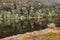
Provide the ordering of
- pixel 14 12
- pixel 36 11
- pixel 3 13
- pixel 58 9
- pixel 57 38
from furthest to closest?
1. pixel 58 9
2. pixel 36 11
3. pixel 14 12
4. pixel 3 13
5. pixel 57 38

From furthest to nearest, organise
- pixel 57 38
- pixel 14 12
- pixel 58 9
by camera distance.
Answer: pixel 58 9
pixel 14 12
pixel 57 38

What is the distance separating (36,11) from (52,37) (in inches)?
4775

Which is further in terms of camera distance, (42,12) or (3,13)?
(42,12)

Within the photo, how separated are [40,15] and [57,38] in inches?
4512

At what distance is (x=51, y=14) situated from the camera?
165m

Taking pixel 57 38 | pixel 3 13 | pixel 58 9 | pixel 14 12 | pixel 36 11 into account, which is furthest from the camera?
pixel 58 9

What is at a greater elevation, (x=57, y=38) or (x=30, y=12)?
(x=57, y=38)

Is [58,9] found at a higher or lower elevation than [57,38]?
lower

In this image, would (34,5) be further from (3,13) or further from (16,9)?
(3,13)

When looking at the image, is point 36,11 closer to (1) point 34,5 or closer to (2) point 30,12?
(2) point 30,12

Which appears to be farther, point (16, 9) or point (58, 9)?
point (58, 9)

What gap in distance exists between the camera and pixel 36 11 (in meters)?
161

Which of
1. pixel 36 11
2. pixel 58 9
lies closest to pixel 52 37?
pixel 36 11

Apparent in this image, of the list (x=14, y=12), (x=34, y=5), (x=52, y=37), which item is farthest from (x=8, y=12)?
(x=52, y=37)
